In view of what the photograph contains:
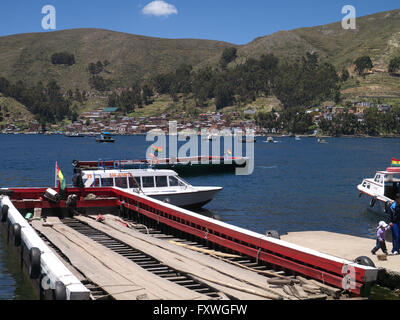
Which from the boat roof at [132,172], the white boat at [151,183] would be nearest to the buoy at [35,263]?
the white boat at [151,183]

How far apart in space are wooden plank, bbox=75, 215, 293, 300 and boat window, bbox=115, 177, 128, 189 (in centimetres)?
1084

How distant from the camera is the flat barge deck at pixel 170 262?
13070 mm

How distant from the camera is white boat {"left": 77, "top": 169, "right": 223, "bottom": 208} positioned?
32.4 meters

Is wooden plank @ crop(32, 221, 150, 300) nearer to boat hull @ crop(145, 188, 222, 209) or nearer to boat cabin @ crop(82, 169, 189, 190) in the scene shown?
boat cabin @ crop(82, 169, 189, 190)

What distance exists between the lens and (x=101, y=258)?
54.2 ft

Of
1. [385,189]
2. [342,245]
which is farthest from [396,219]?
[385,189]

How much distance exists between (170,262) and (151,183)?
17.7m

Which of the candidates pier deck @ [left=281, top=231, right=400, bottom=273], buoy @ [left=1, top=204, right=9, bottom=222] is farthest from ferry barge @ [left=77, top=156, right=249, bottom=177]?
buoy @ [left=1, top=204, right=9, bottom=222]

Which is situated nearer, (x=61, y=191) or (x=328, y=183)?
(x=61, y=191)

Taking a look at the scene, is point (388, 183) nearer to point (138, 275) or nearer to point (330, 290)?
point (330, 290)

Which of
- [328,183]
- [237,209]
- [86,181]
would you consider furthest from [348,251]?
[328,183]
